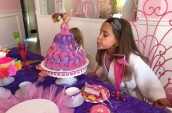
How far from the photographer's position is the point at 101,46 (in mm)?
1180

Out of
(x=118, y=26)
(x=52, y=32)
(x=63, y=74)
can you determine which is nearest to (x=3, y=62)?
(x=63, y=74)

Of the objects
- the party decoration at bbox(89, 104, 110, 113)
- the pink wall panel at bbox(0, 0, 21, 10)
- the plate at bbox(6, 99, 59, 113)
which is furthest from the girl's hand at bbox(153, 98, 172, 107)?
the pink wall panel at bbox(0, 0, 21, 10)

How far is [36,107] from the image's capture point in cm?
75

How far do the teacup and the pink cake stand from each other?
12 centimetres

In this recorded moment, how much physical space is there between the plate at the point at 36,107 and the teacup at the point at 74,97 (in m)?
0.08

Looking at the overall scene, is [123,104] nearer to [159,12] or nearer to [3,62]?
[3,62]

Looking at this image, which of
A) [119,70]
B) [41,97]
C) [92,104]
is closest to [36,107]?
[41,97]

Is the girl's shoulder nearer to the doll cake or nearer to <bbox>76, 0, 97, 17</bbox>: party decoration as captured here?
the doll cake

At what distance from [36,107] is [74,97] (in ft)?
0.60

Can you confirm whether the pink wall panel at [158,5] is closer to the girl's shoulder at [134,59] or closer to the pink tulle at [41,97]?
the girl's shoulder at [134,59]

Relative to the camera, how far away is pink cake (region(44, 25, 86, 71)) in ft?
3.00

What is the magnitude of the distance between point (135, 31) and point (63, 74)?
1056 millimetres

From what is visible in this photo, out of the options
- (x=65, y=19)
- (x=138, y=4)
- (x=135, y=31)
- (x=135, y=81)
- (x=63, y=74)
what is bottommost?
(x=135, y=81)

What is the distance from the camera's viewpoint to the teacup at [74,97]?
2.62ft
